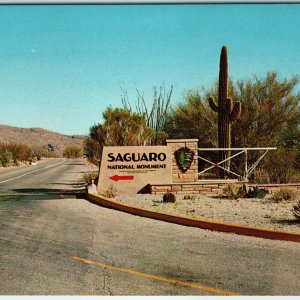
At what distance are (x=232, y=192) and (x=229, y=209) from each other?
290 cm

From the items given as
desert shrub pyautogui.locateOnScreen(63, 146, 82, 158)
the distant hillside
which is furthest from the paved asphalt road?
the distant hillside

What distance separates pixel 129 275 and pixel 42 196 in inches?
A: 454

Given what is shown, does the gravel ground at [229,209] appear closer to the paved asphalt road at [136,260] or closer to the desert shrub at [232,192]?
the desert shrub at [232,192]

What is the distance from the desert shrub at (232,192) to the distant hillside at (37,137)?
103771 mm

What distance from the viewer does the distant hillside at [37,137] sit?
120 meters

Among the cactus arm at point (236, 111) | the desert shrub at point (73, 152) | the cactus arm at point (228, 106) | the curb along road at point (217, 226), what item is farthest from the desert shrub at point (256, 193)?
the desert shrub at point (73, 152)

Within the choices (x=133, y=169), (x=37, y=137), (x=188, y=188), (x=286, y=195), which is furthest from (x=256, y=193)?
(x=37, y=137)

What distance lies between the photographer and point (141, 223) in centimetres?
1148

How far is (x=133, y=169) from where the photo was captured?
59.2 ft

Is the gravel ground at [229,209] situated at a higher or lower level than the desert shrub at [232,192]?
lower

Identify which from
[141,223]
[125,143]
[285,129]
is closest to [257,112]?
[285,129]

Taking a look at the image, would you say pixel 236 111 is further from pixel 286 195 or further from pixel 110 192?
pixel 110 192

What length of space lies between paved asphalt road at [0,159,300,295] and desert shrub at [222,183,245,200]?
4848mm

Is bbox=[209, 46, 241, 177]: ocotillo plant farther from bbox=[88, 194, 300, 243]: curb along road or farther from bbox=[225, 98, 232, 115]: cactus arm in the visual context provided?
bbox=[88, 194, 300, 243]: curb along road
